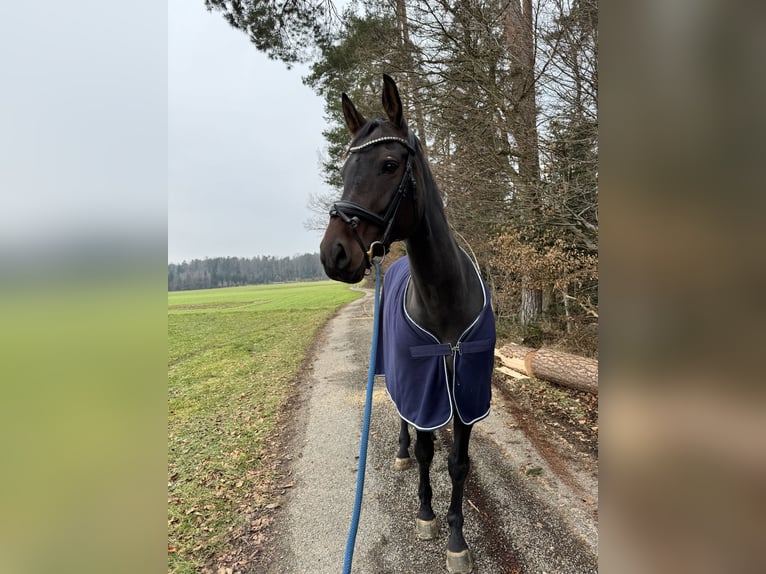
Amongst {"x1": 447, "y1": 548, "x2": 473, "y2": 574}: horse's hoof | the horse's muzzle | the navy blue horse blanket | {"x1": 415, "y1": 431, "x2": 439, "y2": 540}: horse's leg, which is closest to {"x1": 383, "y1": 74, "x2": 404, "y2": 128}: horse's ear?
the horse's muzzle

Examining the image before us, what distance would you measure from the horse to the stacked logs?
3.38 meters

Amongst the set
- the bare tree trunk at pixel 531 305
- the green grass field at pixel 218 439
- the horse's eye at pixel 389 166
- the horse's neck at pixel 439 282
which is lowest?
the green grass field at pixel 218 439

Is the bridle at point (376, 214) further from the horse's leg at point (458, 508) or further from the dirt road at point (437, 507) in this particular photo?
the dirt road at point (437, 507)

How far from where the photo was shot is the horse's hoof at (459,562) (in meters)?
2.50

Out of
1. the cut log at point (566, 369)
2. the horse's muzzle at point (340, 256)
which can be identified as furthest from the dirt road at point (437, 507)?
the horse's muzzle at point (340, 256)

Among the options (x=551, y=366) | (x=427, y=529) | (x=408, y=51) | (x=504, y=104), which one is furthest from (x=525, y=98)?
(x=427, y=529)

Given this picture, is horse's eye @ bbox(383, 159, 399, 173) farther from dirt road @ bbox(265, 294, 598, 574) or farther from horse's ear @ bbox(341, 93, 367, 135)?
dirt road @ bbox(265, 294, 598, 574)

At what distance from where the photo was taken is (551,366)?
5844 mm

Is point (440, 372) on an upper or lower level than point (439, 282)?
lower

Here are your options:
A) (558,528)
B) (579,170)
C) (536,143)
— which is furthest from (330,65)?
(558,528)

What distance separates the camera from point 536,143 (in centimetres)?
607

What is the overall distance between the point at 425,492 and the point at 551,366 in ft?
12.3

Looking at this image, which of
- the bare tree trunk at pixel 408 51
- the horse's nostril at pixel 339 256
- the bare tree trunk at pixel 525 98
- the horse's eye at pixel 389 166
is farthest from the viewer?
the bare tree trunk at pixel 408 51

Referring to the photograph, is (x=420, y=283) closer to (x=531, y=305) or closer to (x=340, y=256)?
(x=340, y=256)
